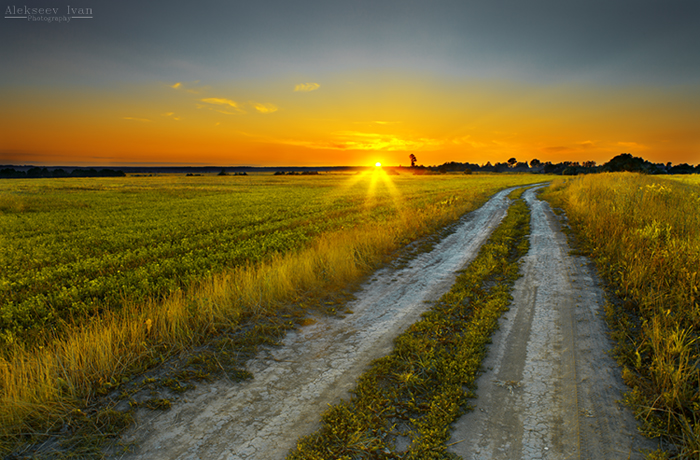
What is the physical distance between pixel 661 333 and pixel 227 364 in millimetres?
6965

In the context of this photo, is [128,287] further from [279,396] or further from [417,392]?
[417,392]

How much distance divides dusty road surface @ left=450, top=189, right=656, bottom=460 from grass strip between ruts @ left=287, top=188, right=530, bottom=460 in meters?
0.23

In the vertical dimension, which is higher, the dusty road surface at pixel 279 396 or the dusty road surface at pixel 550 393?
the dusty road surface at pixel 550 393

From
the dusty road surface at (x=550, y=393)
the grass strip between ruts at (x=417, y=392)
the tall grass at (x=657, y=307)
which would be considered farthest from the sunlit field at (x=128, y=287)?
the tall grass at (x=657, y=307)

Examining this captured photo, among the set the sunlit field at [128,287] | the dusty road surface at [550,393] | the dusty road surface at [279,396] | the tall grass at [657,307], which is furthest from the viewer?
the sunlit field at [128,287]

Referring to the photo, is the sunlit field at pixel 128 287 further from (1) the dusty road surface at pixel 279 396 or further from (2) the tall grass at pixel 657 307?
(2) the tall grass at pixel 657 307

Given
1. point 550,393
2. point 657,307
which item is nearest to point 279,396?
point 550,393

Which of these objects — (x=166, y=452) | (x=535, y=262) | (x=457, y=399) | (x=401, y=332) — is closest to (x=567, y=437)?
(x=457, y=399)

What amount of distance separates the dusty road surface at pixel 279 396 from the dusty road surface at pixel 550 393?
174 cm

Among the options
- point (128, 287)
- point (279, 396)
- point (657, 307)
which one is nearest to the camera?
point (279, 396)

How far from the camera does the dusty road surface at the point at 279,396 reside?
11.5ft

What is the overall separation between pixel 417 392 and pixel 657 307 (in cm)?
542

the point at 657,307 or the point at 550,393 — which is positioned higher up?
the point at 657,307

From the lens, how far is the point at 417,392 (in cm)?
436
